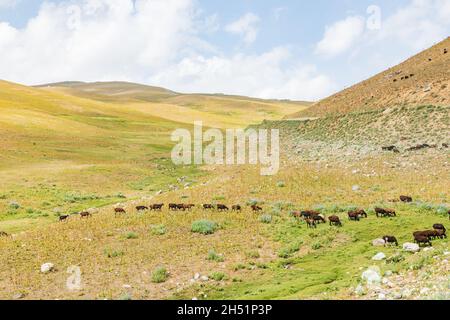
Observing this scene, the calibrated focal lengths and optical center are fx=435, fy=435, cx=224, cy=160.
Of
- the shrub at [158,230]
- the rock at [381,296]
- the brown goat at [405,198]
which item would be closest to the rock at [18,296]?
the shrub at [158,230]

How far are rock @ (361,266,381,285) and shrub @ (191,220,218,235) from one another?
9.37 meters

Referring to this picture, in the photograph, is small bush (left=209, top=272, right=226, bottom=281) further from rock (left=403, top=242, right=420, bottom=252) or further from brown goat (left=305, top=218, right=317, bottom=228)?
brown goat (left=305, top=218, right=317, bottom=228)

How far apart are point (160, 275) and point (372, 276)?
24.2ft

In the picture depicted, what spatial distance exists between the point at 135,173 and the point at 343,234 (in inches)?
1291

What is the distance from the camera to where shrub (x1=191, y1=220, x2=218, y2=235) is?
21.5 metres

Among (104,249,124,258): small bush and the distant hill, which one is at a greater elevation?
the distant hill

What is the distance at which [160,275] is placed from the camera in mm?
15883

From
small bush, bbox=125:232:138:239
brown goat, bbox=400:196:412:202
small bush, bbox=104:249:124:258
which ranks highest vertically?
brown goat, bbox=400:196:412:202

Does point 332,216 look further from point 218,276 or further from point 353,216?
point 218,276

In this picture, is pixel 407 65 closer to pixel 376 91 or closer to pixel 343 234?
pixel 376 91

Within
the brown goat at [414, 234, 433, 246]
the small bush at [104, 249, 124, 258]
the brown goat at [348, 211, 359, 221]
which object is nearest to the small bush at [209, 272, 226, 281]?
the small bush at [104, 249, 124, 258]

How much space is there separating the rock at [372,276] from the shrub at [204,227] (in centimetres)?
937

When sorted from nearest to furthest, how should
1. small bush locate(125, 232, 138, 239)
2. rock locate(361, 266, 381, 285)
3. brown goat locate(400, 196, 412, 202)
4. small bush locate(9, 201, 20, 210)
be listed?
1. rock locate(361, 266, 381, 285)
2. small bush locate(125, 232, 138, 239)
3. brown goat locate(400, 196, 412, 202)
4. small bush locate(9, 201, 20, 210)

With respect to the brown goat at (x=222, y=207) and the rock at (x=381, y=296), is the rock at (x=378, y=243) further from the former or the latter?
the brown goat at (x=222, y=207)
